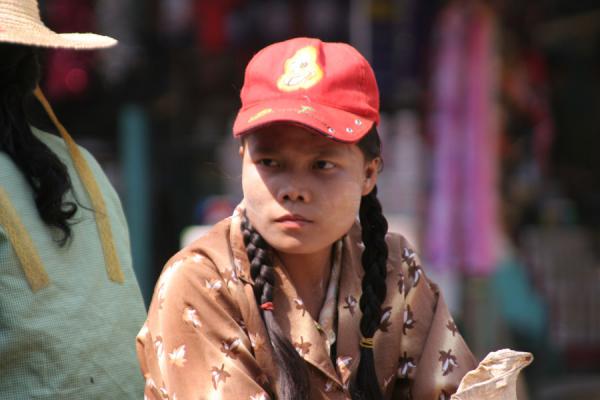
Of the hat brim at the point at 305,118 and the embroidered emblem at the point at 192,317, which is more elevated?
the hat brim at the point at 305,118

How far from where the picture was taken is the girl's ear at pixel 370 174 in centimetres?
251

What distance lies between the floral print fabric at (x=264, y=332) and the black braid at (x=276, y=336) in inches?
0.7

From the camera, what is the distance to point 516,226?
745cm

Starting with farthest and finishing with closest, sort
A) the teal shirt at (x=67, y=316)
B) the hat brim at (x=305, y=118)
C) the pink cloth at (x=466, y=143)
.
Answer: the pink cloth at (x=466, y=143), the teal shirt at (x=67, y=316), the hat brim at (x=305, y=118)

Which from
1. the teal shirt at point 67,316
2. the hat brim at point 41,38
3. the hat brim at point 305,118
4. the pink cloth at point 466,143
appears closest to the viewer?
the hat brim at point 305,118

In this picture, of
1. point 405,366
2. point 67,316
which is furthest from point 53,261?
point 405,366

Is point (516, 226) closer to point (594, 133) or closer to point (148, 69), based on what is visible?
point (594, 133)

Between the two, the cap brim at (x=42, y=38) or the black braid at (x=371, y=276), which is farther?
the cap brim at (x=42, y=38)

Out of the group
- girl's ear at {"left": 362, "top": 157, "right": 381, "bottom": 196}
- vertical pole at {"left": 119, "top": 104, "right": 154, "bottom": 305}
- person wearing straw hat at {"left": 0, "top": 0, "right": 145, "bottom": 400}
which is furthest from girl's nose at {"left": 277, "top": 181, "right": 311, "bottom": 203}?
vertical pole at {"left": 119, "top": 104, "right": 154, "bottom": 305}

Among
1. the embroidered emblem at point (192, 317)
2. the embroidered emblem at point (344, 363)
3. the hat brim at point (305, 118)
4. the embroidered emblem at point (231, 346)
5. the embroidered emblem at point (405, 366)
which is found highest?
the hat brim at point (305, 118)

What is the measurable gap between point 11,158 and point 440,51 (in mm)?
3931

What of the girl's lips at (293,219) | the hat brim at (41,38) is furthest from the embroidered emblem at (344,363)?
the hat brim at (41,38)

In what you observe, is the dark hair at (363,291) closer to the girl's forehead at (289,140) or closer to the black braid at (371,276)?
the black braid at (371,276)

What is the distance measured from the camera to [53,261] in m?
2.66
